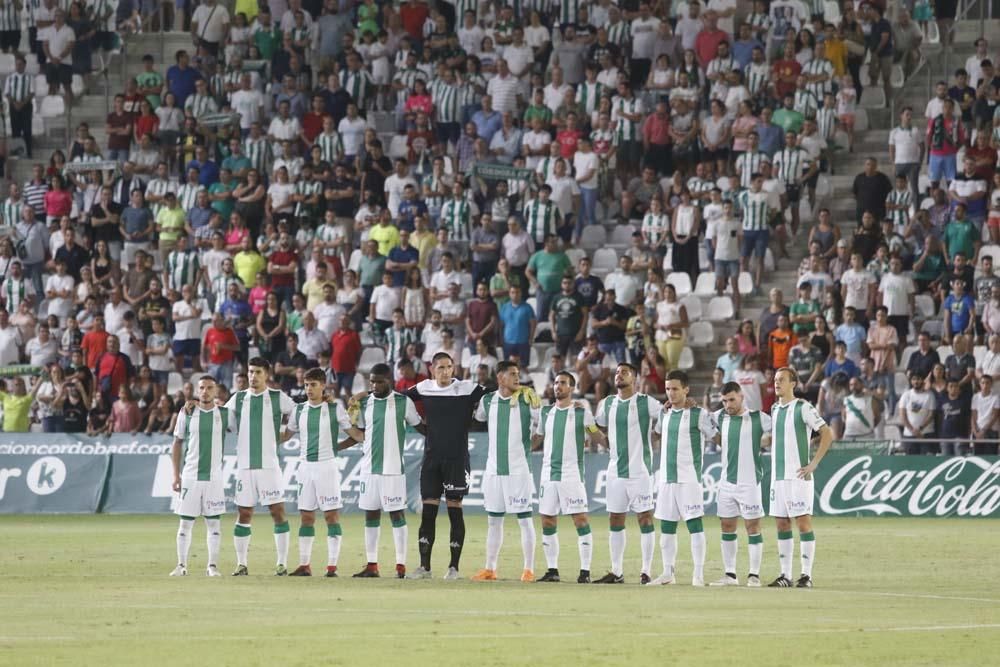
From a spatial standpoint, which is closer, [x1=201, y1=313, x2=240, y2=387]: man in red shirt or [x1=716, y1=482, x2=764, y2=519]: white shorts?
[x1=716, y1=482, x2=764, y2=519]: white shorts

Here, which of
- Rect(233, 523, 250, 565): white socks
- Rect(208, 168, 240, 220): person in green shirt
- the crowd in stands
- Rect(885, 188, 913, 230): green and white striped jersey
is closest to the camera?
Rect(233, 523, 250, 565): white socks

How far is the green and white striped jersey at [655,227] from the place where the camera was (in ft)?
110

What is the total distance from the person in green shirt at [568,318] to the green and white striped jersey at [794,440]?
44.4ft

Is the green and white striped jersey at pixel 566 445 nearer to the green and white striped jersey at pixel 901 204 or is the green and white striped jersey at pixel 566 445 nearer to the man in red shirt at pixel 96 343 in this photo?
the green and white striped jersey at pixel 901 204

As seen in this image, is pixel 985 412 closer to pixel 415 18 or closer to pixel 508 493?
pixel 508 493

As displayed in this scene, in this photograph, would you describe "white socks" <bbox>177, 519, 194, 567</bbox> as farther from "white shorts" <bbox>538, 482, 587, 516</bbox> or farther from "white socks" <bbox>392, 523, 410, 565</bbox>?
"white shorts" <bbox>538, 482, 587, 516</bbox>

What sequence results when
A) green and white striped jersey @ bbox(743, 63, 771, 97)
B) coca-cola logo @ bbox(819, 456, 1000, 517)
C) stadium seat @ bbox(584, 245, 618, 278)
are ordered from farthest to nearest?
1. green and white striped jersey @ bbox(743, 63, 771, 97)
2. stadium seat @ bbox(584, 245, 618, 278)
3. coca-cola logo @ bbox(819, 456, 1000, 517)

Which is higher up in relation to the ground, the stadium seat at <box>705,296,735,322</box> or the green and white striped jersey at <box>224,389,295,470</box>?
the stadium seat at <box>705,296,735,322</box>

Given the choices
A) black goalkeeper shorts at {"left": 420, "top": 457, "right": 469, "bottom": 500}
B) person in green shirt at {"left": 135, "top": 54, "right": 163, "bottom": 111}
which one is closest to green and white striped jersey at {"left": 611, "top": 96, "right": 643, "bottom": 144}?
person in green shirt at {"left": 135, "top": 54, "right": 163, "bottom": 111}

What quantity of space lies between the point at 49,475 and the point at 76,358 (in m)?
2.37

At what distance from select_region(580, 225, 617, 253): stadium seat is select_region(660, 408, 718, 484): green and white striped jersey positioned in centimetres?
1632

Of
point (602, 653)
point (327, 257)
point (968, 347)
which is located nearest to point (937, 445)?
point (968, 347)

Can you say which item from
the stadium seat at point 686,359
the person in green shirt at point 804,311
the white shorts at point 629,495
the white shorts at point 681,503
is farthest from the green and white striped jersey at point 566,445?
the stadium seat at point 686,359

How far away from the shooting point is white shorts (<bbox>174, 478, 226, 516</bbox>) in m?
19.6
